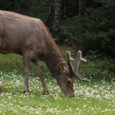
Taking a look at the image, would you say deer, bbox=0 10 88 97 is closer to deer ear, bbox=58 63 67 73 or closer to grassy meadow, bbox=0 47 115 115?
deer ear, bbox=58 63 67 73

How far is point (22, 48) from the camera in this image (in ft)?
49.4

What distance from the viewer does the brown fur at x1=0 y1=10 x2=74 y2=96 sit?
14883 mm

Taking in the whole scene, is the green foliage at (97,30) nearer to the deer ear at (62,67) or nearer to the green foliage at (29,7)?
the deer ear at (62,67)

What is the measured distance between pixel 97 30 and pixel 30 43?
721cm

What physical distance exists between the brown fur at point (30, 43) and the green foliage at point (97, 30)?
19.7ft

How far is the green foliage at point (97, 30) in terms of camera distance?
21.0 meters

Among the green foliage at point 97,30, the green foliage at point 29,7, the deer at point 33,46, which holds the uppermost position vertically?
the deer at point 33,46

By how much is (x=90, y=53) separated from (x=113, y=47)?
1.64 meters

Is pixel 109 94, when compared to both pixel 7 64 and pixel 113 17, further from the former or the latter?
pixel 7 64

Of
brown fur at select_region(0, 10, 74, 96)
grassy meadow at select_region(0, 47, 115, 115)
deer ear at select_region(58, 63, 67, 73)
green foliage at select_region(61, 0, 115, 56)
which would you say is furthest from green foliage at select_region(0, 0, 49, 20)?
deer ear at select_region(58, 63, 67, 73)

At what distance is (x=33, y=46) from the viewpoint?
15.1m

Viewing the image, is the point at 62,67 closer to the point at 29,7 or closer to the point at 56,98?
the point at 56,98

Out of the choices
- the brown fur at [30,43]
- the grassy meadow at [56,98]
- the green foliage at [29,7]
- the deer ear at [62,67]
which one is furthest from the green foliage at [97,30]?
the green foliage at [29,7]

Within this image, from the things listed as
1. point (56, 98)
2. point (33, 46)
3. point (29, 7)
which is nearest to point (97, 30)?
point (33, 46)
